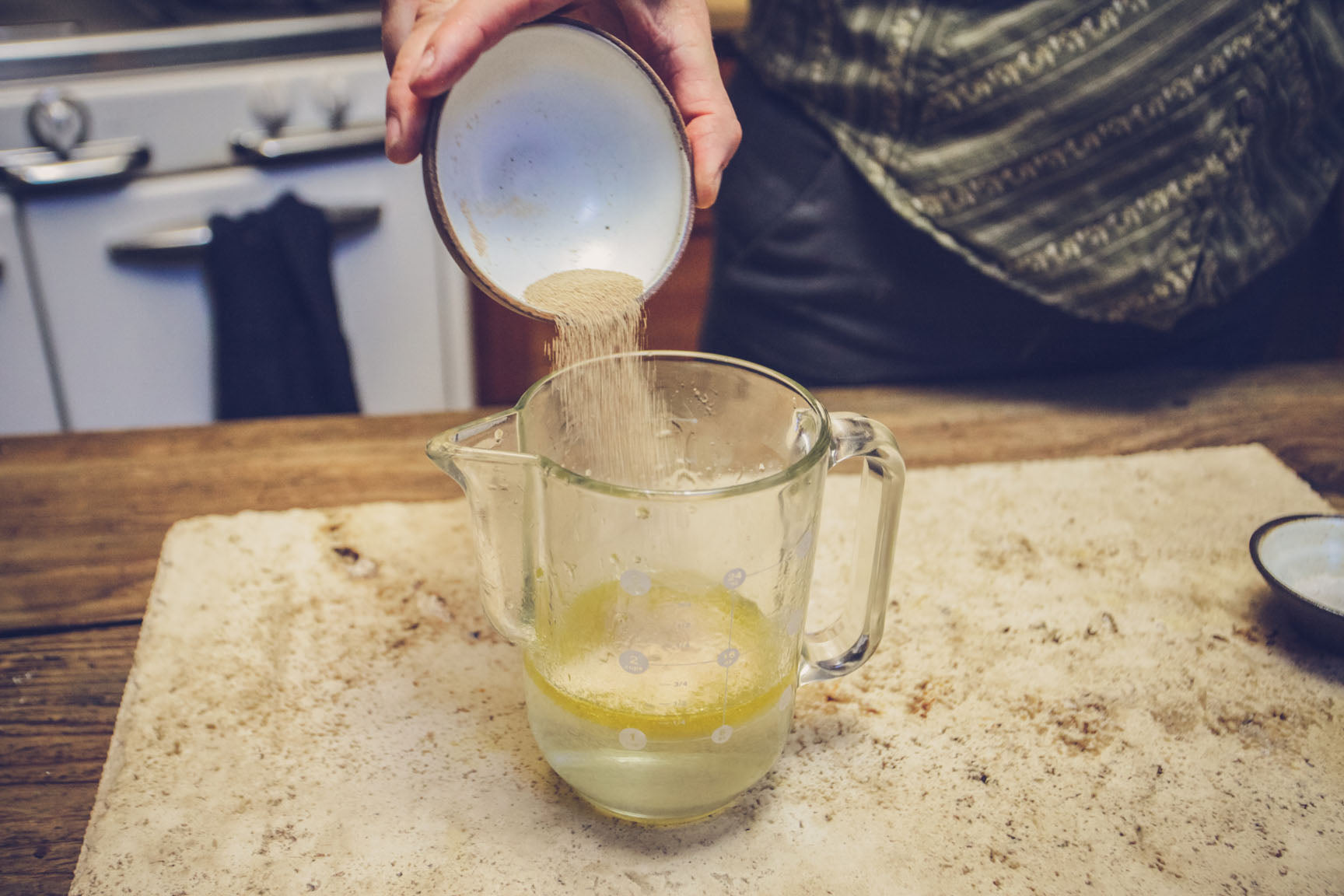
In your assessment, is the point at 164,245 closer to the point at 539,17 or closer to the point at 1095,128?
the point at 539,17

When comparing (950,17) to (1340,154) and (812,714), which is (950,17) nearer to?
(1340,154)

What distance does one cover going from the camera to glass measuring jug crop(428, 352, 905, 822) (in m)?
0.52

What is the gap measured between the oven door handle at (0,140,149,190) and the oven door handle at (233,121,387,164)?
0.14 m

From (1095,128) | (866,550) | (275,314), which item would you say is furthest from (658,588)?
(275,314)

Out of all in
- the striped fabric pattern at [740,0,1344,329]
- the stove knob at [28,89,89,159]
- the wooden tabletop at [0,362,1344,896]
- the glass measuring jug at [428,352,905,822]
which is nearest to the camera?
the glass measuring jug at [428,352,905,822]

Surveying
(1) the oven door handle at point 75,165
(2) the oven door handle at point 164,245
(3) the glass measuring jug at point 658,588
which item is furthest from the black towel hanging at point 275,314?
(3) the glass measuring jug at point 658,588

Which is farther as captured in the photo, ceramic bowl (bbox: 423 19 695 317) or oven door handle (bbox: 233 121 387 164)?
oven door handle (bbox: 233 121 387 164)

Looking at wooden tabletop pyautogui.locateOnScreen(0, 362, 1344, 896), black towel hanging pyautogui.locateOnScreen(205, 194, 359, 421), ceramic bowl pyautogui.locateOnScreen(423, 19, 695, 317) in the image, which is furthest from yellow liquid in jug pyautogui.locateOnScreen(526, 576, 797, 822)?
black towel hanging pyautogui.locateOnScreen(205, 194, 359, 421)

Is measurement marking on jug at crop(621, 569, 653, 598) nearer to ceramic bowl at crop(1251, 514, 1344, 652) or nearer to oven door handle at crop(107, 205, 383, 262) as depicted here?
ceramic bowl at crop(1251, 514, 1344, 652)

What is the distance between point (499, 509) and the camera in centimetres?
55

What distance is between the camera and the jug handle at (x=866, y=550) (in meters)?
0.57

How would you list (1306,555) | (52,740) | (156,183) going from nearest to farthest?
(52,740) → (1306,555) → (156,183)

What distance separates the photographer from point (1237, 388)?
3.57ft

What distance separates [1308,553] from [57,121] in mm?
1528
